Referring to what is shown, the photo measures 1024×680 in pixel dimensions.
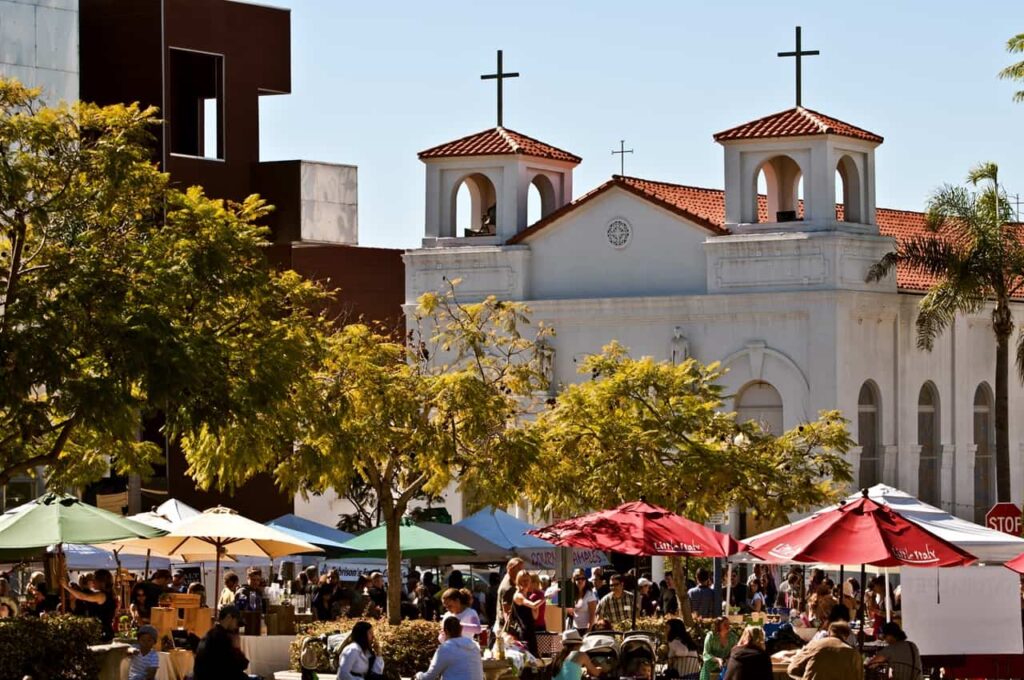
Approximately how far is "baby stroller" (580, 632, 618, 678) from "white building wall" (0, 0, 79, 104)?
2040 centimetres

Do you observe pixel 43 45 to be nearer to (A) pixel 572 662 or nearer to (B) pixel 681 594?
(B) pixel 681 594

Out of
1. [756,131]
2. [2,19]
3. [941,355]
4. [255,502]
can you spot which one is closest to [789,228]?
[756,131]

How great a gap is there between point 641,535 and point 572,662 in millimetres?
5560

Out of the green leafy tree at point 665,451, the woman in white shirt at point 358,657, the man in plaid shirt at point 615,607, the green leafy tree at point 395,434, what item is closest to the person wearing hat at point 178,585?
the green leafy tree at point 665,451

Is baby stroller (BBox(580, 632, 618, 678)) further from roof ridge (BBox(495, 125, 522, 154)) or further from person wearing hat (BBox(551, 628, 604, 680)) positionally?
roof ridge (BBox(495, 125, 522, 154))

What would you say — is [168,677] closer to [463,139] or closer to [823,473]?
[823,473]

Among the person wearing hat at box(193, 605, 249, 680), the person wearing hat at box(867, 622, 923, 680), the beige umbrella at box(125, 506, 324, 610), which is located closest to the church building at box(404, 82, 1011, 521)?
the beige umbrella at box(125, 506, 324, 610)

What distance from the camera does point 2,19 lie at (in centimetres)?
4172

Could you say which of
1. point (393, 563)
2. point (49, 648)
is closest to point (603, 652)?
point (393, 563)

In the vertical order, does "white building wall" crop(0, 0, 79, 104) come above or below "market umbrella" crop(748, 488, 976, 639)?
above

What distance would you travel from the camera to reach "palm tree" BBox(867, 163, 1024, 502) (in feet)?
166

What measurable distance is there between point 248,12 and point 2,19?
6.58m

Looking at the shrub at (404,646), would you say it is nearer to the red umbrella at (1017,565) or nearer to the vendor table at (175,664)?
the vendor table at (175,664)

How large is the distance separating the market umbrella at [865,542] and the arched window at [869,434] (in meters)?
27.0
